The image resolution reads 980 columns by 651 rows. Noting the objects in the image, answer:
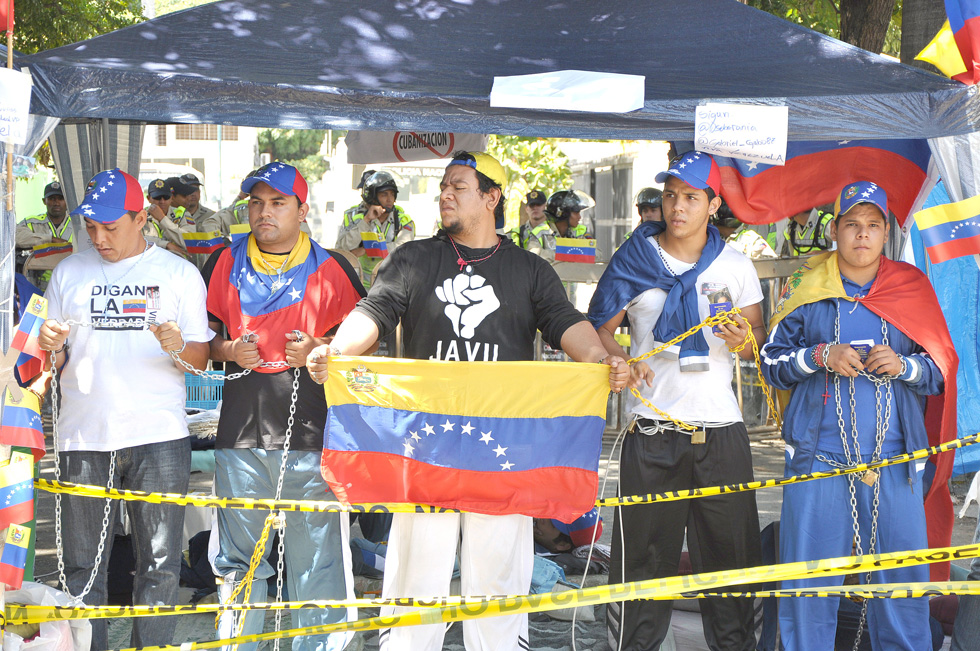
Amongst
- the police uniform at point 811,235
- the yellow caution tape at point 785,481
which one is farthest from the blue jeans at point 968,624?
the police uniform at point 811,235

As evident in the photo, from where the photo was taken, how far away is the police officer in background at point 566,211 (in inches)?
484

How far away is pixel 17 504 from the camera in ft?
11.1

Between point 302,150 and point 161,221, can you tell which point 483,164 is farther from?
point 302,150

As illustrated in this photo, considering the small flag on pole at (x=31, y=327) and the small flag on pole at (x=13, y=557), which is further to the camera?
the small flag on pole at (x=31, y=327)

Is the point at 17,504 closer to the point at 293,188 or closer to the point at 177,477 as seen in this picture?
the point at 177,477

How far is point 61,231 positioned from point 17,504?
8.41 m

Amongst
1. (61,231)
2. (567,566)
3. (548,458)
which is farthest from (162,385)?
(61,231)

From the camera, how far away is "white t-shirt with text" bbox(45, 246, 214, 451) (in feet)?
13.0

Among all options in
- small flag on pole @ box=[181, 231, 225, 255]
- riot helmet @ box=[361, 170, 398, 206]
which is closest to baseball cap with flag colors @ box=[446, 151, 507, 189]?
small flag on pole @ box=[181, 231, 225, 255]

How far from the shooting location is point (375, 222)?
10703 millimetres

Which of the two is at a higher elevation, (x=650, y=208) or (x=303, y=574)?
(x=650, y=208)

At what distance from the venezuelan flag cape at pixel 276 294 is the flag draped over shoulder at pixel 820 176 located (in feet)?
6.95

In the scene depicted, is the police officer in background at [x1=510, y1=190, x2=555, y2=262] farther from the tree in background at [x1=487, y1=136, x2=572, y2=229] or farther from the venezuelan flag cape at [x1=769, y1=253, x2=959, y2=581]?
the venezuelan flag cape at [x1=769, y1=253, x2=959, y2=581]

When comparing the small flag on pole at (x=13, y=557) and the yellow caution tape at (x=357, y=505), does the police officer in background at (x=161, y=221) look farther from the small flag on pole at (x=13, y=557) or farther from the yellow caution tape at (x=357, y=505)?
the small flag on pole at (x=13, y=557)
